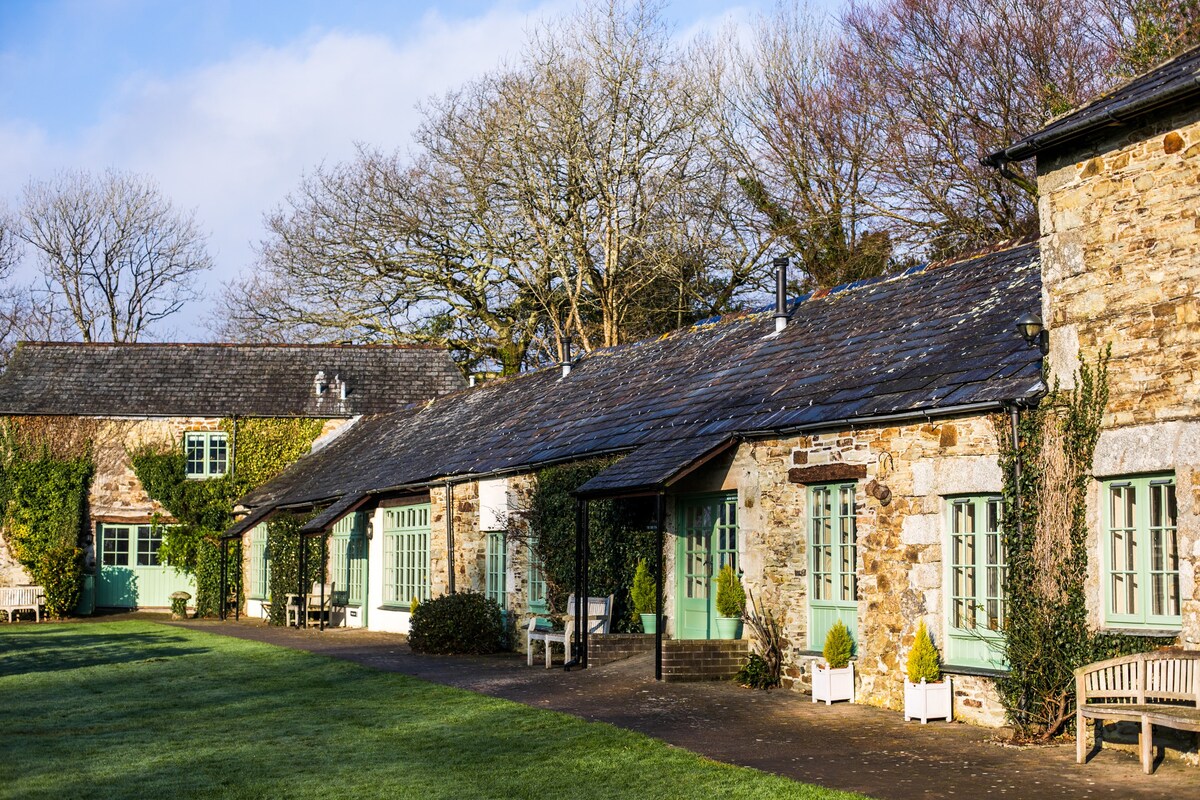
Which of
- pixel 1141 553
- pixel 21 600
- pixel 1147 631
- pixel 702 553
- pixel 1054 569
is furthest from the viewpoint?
pixel 21 600

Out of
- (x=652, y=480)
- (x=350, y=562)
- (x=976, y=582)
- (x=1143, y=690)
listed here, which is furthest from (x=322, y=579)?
(x=1143, y=690)

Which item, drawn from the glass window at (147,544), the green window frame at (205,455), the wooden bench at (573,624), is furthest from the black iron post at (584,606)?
the glass window at (147,544)

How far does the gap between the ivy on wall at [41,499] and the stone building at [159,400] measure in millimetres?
315

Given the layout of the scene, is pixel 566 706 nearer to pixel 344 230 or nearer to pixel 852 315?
pixel 852 315

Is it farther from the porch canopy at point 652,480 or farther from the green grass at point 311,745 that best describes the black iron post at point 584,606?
the green grass at point 311,745

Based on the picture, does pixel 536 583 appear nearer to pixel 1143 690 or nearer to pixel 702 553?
pixel 702 553

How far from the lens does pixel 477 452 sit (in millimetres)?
21312

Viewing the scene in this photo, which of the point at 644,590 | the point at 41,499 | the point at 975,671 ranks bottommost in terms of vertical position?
the point at 975,671

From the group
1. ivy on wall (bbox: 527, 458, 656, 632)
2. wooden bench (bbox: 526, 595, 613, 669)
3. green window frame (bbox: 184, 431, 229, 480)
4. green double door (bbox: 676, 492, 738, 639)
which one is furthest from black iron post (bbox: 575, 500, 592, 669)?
green window frame (bbox: 184, 431, 229, 480)

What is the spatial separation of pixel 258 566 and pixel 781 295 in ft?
53.5

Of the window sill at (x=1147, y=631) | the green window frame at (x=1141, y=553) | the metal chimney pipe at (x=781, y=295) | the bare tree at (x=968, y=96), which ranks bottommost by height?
the window sill at (x=1147, y=631)

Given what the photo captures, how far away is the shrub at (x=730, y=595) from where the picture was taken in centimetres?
1440

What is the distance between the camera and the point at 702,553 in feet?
51.1

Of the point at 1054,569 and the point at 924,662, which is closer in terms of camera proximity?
the point at 1054,569
